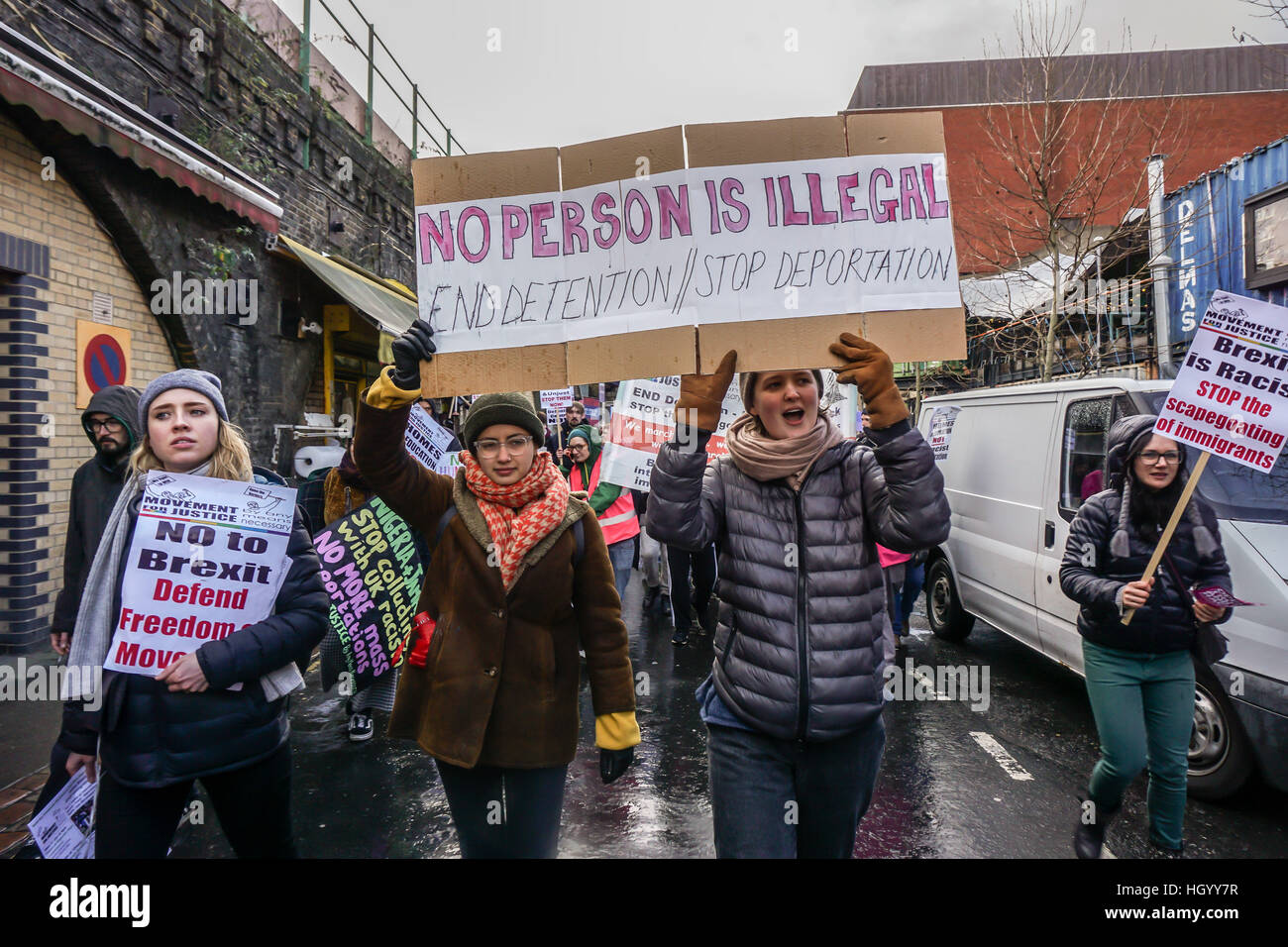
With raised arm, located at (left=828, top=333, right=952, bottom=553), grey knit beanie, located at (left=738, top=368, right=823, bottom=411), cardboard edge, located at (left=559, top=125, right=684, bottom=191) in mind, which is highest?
cardboard edge, located at (left=559, top=125, right=684, bottom=191)

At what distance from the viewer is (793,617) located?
6.73 ft

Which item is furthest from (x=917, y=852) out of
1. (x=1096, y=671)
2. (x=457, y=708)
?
→ (x=457, y=708)

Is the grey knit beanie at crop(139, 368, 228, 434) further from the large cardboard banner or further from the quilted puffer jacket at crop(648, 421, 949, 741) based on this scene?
the large cardboard banner

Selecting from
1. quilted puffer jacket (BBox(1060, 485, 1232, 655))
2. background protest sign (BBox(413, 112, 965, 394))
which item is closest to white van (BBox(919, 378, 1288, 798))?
quilted puffer jacket (BBox(1060, 485, 1232, 655))

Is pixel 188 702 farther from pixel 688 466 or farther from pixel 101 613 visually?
pixel 688 466

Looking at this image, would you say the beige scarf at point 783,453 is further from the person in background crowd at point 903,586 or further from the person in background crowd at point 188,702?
the person in background crowd at point 903,586

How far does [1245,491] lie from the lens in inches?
152

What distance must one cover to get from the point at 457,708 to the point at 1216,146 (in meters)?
38.6

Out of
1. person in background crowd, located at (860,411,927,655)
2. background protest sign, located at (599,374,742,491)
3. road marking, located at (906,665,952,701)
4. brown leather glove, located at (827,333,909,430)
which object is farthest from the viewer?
background protest sign, located at (599,374,742,491)

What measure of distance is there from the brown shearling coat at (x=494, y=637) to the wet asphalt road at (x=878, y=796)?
1364mm

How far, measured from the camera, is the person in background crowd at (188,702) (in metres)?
2.10

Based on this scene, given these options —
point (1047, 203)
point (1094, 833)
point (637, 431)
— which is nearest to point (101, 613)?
point (1094, 833)

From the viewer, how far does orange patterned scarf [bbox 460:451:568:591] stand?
2273 millimetres

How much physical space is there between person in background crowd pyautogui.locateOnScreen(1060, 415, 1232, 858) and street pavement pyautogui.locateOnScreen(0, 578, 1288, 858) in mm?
360
